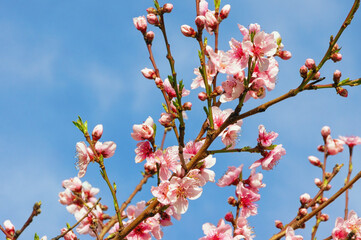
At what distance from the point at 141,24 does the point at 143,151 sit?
1.11 meters

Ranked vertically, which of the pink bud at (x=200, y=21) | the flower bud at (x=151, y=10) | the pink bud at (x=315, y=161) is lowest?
the pink bud at (x=315, y=161)

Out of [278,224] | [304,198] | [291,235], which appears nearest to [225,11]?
[304,198]

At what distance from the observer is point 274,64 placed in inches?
122

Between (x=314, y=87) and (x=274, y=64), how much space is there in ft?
1.36

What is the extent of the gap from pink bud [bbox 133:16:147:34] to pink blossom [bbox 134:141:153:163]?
3.35 ft

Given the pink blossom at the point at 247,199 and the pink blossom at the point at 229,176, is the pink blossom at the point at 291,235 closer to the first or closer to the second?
the pink blossom at the point at 247,199

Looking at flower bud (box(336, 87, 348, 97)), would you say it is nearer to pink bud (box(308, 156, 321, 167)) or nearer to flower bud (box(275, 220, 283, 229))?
pink bud (box(308, 156, 321, 167))

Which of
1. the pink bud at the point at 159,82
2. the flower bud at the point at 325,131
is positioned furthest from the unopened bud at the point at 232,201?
the pink bud at the point at 159,82

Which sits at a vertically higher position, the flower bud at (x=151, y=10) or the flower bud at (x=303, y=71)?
the flower bud at (x=151, y=10)

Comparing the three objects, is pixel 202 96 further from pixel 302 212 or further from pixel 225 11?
pixel 302 212

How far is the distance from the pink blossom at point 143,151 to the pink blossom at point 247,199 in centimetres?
87

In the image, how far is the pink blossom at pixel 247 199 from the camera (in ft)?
11.5

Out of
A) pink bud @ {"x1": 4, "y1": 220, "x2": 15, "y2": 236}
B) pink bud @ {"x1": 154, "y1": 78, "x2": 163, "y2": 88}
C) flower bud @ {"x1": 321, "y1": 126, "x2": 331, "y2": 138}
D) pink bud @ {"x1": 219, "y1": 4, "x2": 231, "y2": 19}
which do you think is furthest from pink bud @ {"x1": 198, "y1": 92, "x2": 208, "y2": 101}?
pink bud @ {"x1": 4, "y1": 220, "x2": 15, "y2": 236}

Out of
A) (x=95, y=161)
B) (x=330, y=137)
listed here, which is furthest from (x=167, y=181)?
(x=330, y=137)
